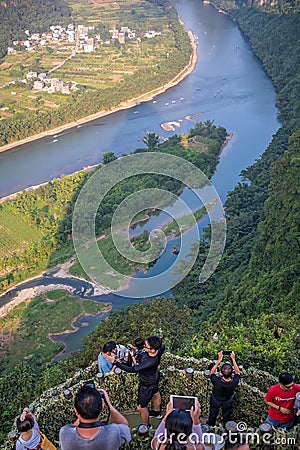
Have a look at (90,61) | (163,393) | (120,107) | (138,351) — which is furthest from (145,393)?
(90,61)

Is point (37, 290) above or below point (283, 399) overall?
below

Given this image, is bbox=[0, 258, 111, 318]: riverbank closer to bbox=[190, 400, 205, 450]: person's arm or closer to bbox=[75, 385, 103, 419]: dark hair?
bbox=[190, 400, 205, 450]: person's arm

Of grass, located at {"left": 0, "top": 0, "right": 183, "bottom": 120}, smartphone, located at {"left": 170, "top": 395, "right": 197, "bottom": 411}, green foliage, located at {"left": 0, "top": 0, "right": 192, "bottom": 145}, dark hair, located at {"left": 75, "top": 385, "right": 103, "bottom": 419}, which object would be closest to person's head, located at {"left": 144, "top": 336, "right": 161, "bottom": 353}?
smartphone, located at {"left": 170, "top": 395, "right": 197, "bottom": 411}

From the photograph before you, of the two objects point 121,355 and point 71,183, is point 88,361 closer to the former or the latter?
point 121,355

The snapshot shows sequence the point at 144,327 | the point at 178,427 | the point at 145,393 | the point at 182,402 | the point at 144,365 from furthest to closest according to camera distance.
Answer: the point at 144,327 → the point at 145,393 → the point at 144,365 → the point at 182,402 → the point at 178,427

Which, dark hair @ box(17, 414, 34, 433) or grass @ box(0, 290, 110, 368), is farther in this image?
grass @ box(0, 290, 110, 368)

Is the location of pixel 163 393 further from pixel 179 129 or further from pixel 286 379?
pixel 179 129

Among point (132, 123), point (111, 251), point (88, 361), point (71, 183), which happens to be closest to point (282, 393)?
point (88, 361)
